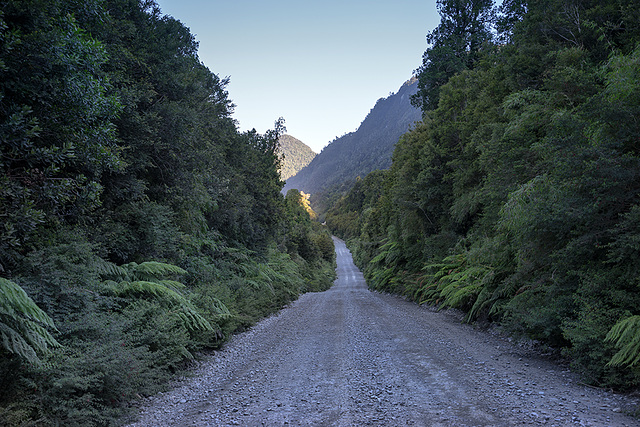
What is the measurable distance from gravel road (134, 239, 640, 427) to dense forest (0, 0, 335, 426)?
78cm

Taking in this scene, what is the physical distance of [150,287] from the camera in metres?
6.26

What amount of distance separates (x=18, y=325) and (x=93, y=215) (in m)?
3.89

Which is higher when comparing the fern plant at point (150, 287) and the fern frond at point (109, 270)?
the fern frond at point (109, 270)

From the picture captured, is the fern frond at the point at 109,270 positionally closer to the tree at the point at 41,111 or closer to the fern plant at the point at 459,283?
the tree at the point at 41,111

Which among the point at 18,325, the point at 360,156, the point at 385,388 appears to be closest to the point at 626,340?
the point at 385,388

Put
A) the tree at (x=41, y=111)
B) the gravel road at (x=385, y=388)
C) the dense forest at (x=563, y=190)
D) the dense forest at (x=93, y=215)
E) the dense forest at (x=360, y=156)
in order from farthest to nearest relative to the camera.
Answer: the dense forest at (x=360, y=156) < the dense forest at (x=563, y=190) < the tree at (x=41, y=111) < the dense forest at (x=93, y=215) < the gravel road at (x=385, y=388)

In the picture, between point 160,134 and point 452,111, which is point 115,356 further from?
point 452,111

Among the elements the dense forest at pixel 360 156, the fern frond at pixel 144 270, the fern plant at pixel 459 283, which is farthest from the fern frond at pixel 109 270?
the dense forest at pixel 360 156

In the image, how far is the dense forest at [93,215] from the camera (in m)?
3.73

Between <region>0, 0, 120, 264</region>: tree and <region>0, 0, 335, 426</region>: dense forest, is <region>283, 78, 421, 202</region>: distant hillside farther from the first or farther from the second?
<region>0, 0, 120, 264</region>: tree

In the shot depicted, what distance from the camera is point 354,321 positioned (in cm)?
1016

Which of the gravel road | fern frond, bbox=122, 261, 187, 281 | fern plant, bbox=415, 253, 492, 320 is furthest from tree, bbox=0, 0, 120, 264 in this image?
fern plant, bbox=415, 253, 492, 320

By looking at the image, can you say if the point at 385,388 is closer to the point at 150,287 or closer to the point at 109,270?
the point at 150,287

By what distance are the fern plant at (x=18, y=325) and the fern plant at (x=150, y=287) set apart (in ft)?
7.34
